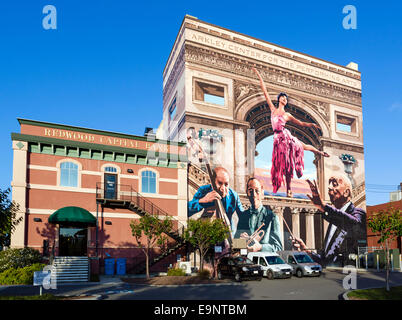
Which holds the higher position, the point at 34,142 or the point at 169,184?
the point at 34,142

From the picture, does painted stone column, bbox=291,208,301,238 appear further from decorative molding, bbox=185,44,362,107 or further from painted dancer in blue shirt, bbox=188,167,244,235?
decorative molding, bbox=185,44,362,107

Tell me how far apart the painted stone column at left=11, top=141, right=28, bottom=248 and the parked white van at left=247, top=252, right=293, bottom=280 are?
1602cm

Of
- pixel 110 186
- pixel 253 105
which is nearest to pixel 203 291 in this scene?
pixel 110 186

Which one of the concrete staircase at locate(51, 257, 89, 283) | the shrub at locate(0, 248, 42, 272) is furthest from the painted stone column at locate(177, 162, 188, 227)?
the shrub at locate(0, 248, 42, 272)

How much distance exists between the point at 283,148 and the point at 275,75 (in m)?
7.67

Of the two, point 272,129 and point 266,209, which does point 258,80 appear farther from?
point 266,209

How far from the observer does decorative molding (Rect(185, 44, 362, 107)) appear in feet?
120

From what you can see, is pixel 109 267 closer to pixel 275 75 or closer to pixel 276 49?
pixel 275 75

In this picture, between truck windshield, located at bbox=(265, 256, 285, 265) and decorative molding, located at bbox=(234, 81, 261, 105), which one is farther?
decorative molding, located at bbox=(234, 81, 261, 105)

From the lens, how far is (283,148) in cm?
3997

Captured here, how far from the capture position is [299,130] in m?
41.2

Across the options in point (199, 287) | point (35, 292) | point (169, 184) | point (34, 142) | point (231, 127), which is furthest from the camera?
point (231, 127)

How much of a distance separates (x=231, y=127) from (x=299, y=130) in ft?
29.3
